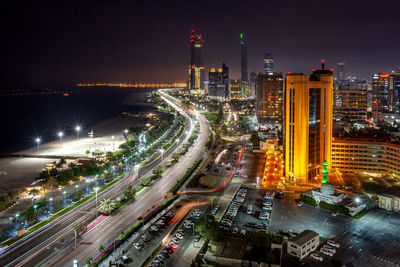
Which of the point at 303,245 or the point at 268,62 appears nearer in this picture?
the point at 303,245

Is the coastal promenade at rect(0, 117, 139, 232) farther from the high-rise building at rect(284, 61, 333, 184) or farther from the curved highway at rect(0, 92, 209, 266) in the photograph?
the high-rise building at rect(284, 61, 333, 184)

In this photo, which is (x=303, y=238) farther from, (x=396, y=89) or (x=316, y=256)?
(x=396, y=89)

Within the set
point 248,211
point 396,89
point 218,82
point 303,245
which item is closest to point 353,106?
point 396,89

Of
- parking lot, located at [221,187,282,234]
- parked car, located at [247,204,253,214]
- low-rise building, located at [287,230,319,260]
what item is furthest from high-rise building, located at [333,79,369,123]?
low-rise building, located at [287,230,319,260]

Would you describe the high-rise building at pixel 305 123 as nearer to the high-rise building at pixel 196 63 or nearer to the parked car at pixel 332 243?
the parked car at pixel 332 243

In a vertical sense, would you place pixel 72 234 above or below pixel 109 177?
below

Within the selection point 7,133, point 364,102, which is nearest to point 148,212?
point 7,133

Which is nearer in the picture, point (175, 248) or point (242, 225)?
point (175, 248)

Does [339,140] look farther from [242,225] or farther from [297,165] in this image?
[242,225]
